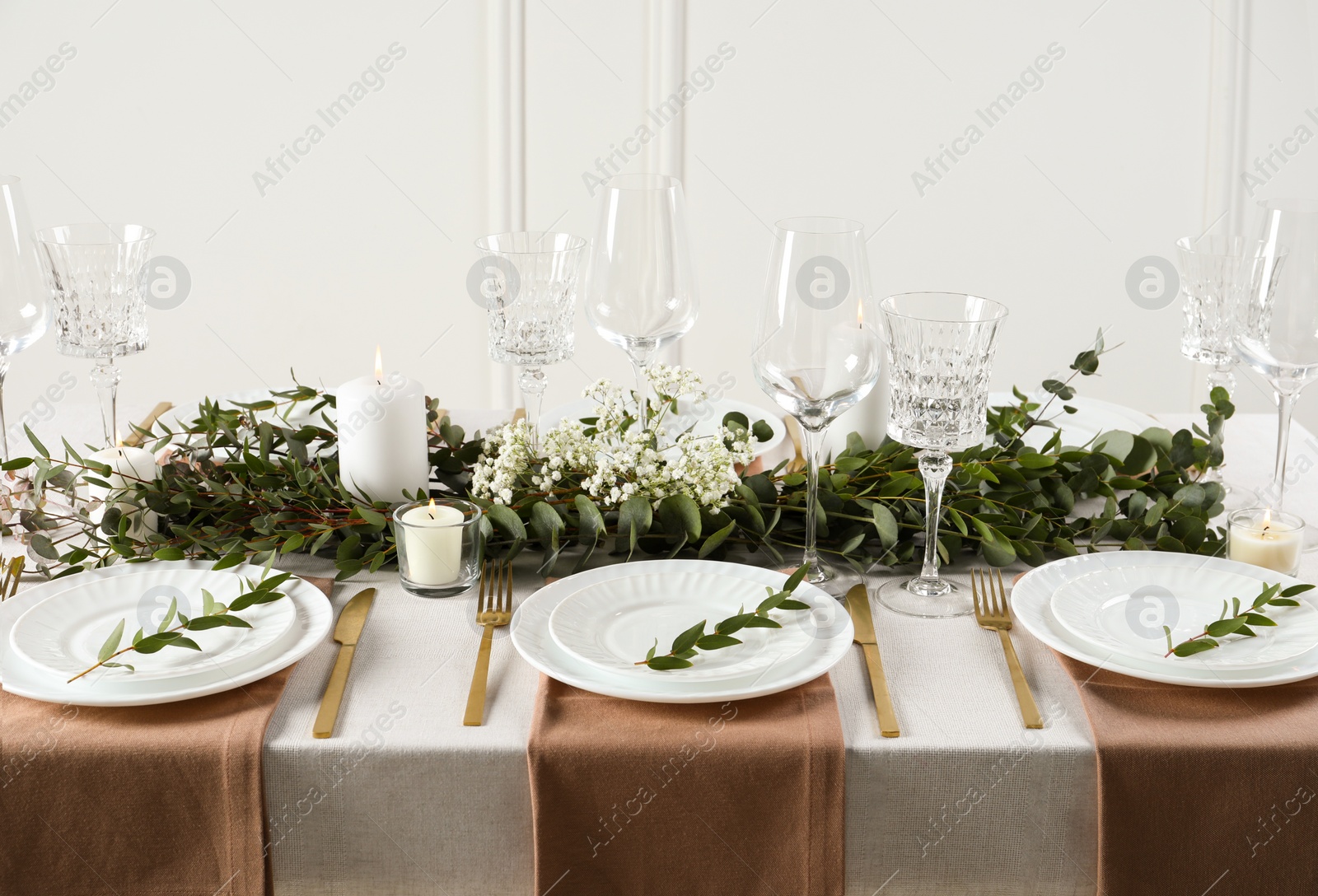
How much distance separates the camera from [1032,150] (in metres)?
3.62

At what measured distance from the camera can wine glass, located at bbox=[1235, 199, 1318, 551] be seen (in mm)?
1263

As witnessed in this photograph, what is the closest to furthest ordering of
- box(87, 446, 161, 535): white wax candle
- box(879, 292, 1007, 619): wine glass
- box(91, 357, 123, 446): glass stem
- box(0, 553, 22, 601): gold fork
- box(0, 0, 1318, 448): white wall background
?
box(879, 292, 1007, 619): wine glass → box(0, 553, 22, 601): gold fork → box(87, 446, 161, 535): white wax candle → box(91, 357, 123, 446): glass stem → box(0, 0, 1318, 448): white wall background

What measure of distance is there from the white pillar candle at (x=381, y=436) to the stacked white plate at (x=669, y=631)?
1.02ft

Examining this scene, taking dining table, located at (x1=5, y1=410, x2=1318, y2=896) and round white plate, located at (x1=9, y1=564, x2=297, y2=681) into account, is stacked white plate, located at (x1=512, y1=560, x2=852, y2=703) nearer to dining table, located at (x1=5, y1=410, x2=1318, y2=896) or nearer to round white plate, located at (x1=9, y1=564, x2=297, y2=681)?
dining table, located at (x1=5, y1=410, x2=1318, y2=896)

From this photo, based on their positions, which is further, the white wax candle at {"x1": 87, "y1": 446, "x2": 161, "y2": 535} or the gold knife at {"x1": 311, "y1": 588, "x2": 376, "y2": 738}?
the white wax candle at {"x1": 87, "y1": 446, "x2": 161, "y2": 535}

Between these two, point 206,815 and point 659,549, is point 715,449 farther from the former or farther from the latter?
point 206,815

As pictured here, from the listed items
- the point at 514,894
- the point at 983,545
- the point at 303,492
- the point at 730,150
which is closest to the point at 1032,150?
the point at 730,150

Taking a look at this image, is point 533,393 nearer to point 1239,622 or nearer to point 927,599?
point 927,599

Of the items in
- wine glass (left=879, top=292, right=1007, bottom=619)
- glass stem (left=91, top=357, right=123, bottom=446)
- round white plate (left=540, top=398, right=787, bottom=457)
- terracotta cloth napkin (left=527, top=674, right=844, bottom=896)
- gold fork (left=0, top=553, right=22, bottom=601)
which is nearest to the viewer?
terracotta cloth napkin (left=527, top=674, right=844, bottom=896)

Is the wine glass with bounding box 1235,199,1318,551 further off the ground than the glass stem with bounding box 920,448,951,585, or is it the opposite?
the wine glass with bounding box 1235,199,1318,551

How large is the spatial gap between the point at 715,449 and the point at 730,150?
253 cm

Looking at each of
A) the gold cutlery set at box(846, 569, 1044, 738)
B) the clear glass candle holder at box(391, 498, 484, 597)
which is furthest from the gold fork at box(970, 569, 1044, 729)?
the clear glass candle holder at box(391, 498, 484, 597)

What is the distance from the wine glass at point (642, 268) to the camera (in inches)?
54.6

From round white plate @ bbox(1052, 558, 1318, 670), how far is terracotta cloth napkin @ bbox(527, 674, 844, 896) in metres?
0.32
